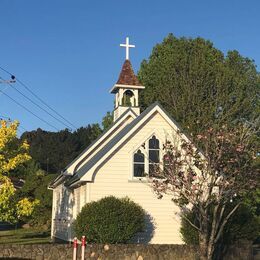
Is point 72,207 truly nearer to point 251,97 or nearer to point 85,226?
point 85,226

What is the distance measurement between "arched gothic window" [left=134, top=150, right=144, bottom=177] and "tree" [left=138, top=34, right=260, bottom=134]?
15328 millimetres

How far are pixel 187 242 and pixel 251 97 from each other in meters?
24.8

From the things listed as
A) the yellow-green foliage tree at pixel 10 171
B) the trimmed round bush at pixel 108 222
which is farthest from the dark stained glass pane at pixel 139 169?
the yellow-green foliage tree at pixel 10 171

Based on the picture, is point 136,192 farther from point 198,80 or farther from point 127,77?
point 198,80

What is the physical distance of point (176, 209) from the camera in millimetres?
21734

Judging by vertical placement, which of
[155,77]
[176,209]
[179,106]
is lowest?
[176,209]

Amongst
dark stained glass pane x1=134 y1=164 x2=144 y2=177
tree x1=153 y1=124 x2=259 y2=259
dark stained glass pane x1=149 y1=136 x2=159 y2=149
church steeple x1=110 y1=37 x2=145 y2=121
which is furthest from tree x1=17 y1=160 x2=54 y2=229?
tree x1=153 y1=124 x2=259 y2=259

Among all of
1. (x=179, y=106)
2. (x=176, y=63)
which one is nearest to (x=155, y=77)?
(x=176, y=63)

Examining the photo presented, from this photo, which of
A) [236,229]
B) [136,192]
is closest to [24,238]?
[136,192]

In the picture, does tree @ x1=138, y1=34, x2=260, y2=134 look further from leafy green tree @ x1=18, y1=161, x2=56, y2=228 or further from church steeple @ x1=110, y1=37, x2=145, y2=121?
leafy green tree @ x1=18, y1=161, x2=56, y2=228

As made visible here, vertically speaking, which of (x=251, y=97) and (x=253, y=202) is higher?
(x=251, y=97)

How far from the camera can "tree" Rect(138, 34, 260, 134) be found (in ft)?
127

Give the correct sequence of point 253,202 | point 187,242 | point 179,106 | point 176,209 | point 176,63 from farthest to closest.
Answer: point 176,63 → point 179,106 → point 253,202 → point 176,209 → point 187,242

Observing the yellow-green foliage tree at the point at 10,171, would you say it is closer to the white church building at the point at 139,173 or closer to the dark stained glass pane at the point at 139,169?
the white church building at the point at 139,173
